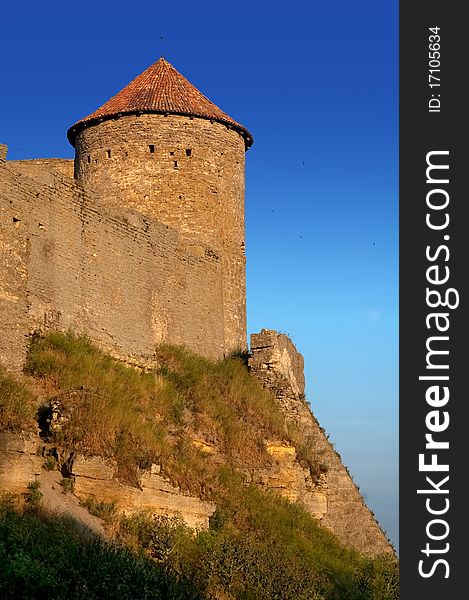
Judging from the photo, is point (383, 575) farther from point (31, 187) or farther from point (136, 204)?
point (136, 204)

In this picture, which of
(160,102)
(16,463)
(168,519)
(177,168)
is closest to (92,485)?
(16,463)

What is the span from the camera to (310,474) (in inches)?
792

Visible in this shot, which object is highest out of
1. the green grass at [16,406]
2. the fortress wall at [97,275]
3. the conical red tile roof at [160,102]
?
the conical red tile roof at [160,102]

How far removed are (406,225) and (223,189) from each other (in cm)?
1338

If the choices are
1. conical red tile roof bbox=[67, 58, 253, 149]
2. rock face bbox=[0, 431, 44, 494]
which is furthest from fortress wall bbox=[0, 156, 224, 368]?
conical red tile roof bbox=[67, 58, 253, 149]

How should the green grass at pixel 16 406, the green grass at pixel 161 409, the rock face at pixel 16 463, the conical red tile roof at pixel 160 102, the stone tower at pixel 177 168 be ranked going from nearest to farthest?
the rock face at pixel 16 463 → the green grass at pixel 16 406 → the green grass at pixel 161 409 → the stone tower at pixel 177 168 → the conical red tile roof at pixel 160 102

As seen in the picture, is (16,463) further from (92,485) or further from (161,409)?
(161,409)

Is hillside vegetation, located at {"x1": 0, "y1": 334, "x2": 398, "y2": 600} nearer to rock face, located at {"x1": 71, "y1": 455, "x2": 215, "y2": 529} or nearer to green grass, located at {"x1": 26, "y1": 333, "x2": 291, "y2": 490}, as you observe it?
green grass, located at {"x1": 26, "y1": 333, "x2": 291, "y2": 490}

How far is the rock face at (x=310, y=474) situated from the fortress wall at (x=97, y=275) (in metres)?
1.61

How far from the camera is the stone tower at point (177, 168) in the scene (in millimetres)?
24156

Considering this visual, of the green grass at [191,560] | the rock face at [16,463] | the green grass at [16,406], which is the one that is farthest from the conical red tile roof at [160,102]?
the rock face at [16,463]

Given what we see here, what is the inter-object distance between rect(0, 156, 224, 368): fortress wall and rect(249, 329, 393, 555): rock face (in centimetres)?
161

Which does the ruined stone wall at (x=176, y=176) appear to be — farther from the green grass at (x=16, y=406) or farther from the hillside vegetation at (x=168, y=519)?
the green grass at (x=16, y=406)

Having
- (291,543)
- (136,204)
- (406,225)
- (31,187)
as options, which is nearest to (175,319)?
(136,204)
